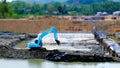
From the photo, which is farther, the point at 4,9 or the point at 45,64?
the point at 4,9

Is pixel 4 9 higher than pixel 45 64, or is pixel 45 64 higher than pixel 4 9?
pixel 45 64

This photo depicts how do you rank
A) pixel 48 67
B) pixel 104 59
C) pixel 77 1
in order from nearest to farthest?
pixel 48 67 < pixel 104 59 < pixel 77 1

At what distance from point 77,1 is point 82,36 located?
59.6 meters

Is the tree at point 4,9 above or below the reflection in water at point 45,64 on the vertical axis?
below

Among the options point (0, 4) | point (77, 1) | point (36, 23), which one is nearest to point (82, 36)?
point (36, 23)

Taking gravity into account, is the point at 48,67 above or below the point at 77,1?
above

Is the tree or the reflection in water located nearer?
the reflection in water

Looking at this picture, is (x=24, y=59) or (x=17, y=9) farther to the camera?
(x=17, y=9)

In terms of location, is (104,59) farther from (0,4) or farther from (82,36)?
(0,4)

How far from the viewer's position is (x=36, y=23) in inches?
949

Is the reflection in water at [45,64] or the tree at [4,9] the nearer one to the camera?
the reflection in water at [45,64]

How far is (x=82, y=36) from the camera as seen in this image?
20266 mm

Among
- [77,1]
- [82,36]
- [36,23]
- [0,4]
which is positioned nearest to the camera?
[82,36]

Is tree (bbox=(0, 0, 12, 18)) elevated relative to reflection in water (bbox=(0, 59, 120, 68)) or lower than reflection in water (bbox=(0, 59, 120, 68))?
lower
